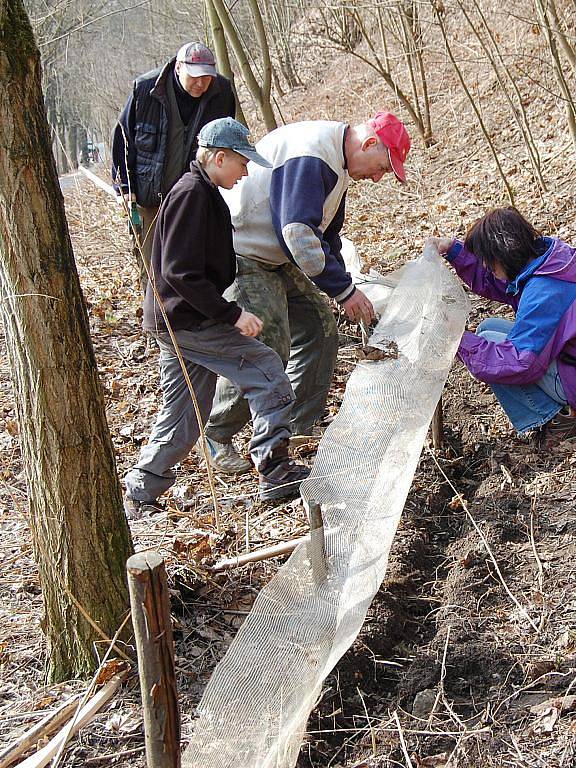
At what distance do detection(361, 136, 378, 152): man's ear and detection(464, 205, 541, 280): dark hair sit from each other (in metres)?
0.68

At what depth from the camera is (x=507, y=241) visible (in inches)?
151

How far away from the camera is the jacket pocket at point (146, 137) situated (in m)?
5.16

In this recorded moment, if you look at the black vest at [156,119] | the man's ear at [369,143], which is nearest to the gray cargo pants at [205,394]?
the man's ear at [369,143]

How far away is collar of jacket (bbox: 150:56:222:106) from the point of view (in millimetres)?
5086

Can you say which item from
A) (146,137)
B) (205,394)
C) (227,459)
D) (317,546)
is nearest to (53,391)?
(317,546)

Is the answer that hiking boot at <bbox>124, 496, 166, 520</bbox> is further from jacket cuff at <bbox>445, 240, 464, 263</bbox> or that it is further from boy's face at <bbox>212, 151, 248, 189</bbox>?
jacket cuff at <bbox>445, 240, 464, 263</bbox>

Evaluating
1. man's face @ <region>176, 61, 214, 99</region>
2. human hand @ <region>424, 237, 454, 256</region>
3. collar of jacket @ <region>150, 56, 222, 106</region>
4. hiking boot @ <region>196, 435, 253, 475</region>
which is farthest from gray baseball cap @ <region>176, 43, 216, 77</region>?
hiking boot @ <region>196, 435, 253, 475</region>

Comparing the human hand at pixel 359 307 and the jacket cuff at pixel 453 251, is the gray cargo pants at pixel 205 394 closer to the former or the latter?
the human hand at pixel 359 307

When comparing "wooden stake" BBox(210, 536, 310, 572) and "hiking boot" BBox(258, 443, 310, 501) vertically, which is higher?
"hiking boot" BBox(258, 443, 310, 501)

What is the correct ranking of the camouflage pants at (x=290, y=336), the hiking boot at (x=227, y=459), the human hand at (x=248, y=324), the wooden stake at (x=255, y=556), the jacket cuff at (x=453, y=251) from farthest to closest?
the hiking boot at (x=227, y=459) → the jacket cuff at (x=453, y=251) → the camouflage pants at (x=290, y=336) → the human hand at (x=248, y=324) → the wooden stake at (x=255, y=556)

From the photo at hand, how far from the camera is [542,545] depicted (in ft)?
10.8

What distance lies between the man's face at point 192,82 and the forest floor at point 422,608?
209 cm

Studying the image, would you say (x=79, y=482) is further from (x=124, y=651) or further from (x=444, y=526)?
Result: (x=444, y=526)

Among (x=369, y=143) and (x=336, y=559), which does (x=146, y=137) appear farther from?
(x=336, y=559)
